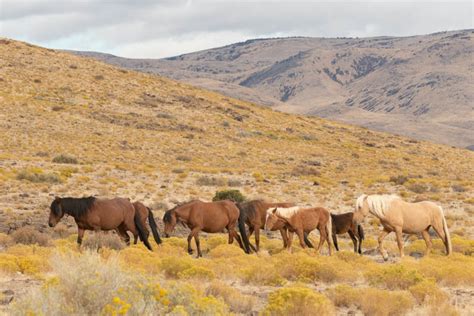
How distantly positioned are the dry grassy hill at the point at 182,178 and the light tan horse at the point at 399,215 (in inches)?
44.0

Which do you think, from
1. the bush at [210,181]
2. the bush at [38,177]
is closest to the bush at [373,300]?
the bush at [38,177]

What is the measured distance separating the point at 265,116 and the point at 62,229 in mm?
57202

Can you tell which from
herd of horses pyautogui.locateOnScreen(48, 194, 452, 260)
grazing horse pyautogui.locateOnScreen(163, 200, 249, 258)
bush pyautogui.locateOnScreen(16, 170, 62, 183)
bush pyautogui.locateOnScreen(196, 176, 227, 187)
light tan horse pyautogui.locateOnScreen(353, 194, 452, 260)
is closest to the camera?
herd of horses pyautogui.locateOnScreen(48, 194, 452, 260)

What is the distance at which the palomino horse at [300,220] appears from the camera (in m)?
17.2

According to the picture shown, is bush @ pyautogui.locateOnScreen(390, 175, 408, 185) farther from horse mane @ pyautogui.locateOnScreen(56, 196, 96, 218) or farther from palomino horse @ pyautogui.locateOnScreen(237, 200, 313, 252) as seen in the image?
horse mane @ pyautogui.locateOnScreen(56, 196, 96, 218)

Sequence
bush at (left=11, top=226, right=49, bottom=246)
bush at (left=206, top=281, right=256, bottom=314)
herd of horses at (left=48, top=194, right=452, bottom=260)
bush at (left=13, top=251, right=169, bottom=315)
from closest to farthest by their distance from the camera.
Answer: bush at (left=13, top=251, right=169, bottom=315) < bush at (left=206, top=281, right=256, bottom=314) < herd of horses at (left=48, top=194, right=452, bottom=260) < bush at (left=11, top=226, right=49, bottom=246)

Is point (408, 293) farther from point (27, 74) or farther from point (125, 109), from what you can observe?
point (27, 74)

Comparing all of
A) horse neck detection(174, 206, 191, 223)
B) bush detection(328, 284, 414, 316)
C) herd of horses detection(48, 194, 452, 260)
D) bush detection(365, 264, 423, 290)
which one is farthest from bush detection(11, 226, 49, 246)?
bush detection(328, 284, 414, 316)

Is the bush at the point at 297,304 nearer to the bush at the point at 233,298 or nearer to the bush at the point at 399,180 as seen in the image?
the bush at the point at 233,298

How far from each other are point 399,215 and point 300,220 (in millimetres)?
2650

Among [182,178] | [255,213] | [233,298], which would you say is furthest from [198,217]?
[182,178]

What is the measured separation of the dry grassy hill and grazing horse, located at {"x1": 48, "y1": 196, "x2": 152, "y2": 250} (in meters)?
1.01

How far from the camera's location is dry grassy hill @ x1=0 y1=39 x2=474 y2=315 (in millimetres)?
9391

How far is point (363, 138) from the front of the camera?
2943 inches
